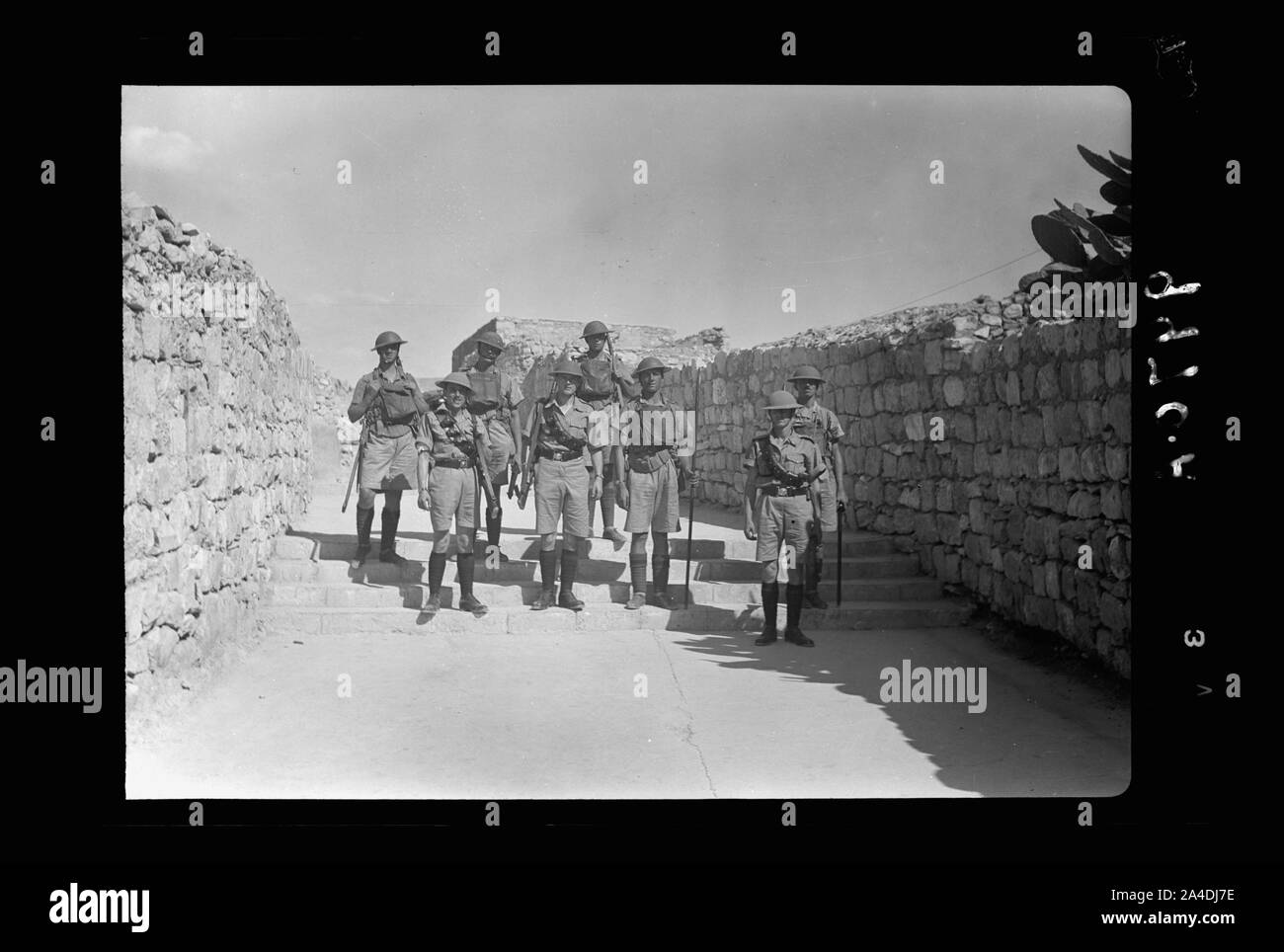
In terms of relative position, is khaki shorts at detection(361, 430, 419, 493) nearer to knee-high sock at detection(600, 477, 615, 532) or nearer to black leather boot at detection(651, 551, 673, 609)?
knee-high sock at detection(600, 477, 615, 532)

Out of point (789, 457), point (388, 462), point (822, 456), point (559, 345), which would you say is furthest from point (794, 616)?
point (559, 345)

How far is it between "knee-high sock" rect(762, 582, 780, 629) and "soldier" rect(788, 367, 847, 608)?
0.56 metres

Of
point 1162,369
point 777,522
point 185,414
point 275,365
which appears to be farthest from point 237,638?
point 1162,369

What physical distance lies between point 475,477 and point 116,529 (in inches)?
128

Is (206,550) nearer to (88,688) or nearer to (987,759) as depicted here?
(88,688)

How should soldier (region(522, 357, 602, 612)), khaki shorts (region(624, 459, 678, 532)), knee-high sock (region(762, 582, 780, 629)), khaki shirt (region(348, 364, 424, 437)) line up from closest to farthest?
knee-high sock (region(762, 582, 780, 629)) < soldier (region(522, 357, 602, 612)) < khaki shorts (region(624, 459, 678, 532)) < khaki shirt (region(348, 364, 424, 437))

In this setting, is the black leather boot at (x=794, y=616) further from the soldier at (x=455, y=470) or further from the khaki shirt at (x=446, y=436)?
the khaki shirt at (x=446, y=436)

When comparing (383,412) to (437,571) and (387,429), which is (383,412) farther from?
(437,571)

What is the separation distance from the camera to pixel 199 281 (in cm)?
598

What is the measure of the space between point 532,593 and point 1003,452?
11.9ft

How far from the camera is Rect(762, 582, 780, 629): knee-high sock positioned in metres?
6.66

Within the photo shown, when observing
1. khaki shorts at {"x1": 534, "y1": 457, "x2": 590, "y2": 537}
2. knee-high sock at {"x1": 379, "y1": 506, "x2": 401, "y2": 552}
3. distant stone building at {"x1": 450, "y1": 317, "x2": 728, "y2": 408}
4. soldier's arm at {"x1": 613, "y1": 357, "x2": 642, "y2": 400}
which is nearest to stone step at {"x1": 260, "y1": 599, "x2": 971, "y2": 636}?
khaki shorts at {"x1": 534, "y1": 457, "x2": 590, "y2": 537}

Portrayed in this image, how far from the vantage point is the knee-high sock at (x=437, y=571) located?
6.77 m

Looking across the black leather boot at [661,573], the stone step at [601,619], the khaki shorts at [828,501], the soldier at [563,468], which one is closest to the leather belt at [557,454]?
the soldier at [563,468]
